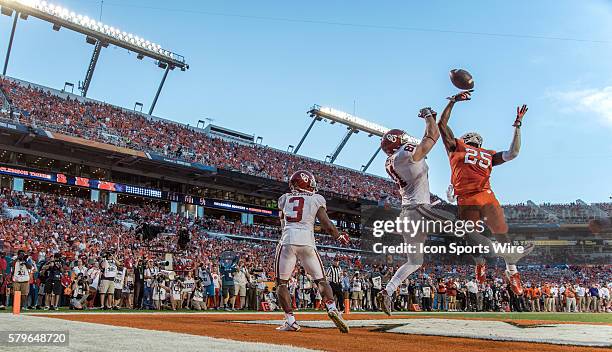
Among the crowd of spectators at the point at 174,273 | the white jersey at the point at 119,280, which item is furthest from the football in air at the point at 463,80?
the white jersey at the point at 119,280

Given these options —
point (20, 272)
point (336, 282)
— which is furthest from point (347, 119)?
point (20, 272)

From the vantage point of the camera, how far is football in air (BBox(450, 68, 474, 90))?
721cm

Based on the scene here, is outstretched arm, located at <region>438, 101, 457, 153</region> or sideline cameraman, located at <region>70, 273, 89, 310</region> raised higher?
outstretched arm, located at <region>438, 101, 457, 153</region>

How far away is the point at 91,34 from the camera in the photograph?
38906mm

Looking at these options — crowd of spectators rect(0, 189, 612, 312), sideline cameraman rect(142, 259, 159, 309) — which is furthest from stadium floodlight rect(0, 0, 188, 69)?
sideline cameraman rect(142, 259, 159, 309)

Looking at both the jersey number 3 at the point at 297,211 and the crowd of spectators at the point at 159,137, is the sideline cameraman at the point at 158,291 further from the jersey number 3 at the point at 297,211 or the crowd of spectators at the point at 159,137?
the crowd of spectators at the point at 159,137

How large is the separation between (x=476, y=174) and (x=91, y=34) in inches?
1462

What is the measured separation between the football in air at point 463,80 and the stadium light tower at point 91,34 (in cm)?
3610

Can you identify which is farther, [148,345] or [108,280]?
[108,280]

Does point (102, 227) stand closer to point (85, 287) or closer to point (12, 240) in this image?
point (12, 240)

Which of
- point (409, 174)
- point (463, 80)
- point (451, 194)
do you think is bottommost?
point (451, 194)

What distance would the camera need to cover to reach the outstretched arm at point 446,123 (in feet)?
23.8

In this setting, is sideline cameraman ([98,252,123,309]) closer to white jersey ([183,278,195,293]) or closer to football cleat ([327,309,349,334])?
white jersey ([183,278,195,293])

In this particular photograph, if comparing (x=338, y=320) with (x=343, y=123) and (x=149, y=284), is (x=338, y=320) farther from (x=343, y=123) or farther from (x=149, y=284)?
(x=343, y=123)
